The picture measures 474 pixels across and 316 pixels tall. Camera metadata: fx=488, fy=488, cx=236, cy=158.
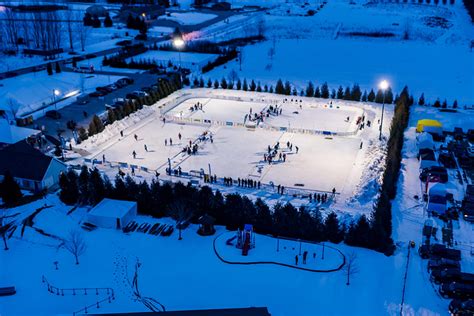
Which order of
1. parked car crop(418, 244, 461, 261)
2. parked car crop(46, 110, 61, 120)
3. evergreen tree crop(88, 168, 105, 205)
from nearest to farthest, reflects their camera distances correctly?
parked car crop(418, 244, 461, 261)
evergreen tree crop(88, 168, 105, 205)
parked car crop(46, 110, 61, 120)

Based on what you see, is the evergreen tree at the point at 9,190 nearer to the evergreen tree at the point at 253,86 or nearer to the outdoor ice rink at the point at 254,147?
the outdoor ice rink at the point at 254,147

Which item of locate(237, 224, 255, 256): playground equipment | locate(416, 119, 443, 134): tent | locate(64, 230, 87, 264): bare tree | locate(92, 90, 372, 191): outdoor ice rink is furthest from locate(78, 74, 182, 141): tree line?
locate(416, 119, 443, 134): tent

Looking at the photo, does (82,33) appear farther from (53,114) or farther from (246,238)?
(246,238)

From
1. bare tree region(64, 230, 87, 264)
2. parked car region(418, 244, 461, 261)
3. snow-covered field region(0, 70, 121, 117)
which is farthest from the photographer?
snow-covered field region(0, 70, 121, 117)

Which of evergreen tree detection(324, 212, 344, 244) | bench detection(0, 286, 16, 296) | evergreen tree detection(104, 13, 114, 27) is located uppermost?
evergreen tree detection(104, 13, 114, 27)

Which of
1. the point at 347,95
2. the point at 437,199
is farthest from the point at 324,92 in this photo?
the point at 437,199

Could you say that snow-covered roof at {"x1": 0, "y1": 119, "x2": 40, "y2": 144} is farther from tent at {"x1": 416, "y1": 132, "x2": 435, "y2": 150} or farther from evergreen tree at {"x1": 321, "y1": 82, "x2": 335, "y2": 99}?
tent at {"x1": 416, "y1": 132, "x2": 435, "y2": 150}
